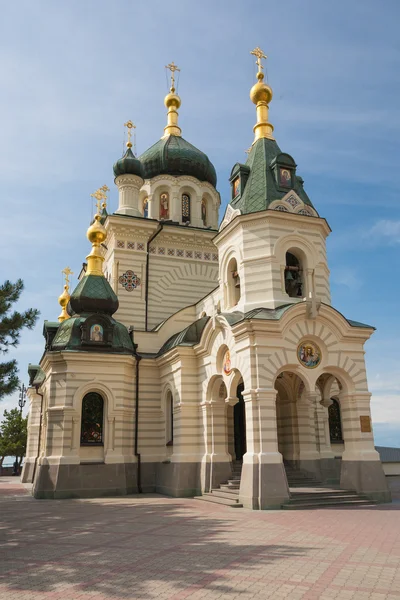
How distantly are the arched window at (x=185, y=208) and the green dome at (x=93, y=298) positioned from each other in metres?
6.65

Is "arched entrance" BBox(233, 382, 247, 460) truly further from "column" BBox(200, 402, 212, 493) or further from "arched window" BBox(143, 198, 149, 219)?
"arched window" BBox(143, 198, 149, 219)

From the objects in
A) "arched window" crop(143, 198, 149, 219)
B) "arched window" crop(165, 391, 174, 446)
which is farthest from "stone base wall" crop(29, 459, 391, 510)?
"arched window" crop(143, 198, 149, 219)

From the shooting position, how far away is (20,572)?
7340mm

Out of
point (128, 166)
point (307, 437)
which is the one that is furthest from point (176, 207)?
point (307, 437)

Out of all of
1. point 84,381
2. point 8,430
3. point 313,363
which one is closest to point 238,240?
point 313,363

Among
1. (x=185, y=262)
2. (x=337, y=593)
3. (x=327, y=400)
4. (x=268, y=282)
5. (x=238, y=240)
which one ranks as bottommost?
(x=337, y=593)

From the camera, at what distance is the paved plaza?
6426mm

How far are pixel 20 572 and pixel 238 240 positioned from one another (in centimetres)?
1234

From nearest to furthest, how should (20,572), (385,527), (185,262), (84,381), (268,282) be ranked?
(20,572) → (385,527) → (268,282) → (84,381) → (185,262)

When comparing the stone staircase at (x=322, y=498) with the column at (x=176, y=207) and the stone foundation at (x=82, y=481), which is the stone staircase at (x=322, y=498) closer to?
the stone foundation at (x=82, y=481)

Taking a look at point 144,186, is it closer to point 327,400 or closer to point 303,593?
point 327,400

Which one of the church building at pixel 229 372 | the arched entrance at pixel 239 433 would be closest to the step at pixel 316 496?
the church building at pixel 229 372

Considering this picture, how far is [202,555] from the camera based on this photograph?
8188 millimetres

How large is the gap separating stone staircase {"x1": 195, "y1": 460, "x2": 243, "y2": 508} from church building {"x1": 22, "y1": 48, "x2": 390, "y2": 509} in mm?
63
